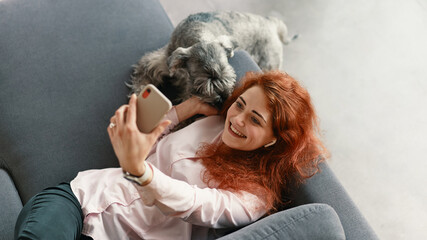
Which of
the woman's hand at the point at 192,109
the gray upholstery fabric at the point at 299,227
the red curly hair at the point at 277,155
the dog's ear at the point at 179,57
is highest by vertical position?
the dog's ear at the point at 179,57

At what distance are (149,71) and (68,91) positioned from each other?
386 millimetres

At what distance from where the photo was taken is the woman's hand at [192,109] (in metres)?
1.72

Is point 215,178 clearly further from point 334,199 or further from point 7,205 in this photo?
point 7,205

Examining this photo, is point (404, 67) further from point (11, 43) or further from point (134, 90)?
point (11, 43)

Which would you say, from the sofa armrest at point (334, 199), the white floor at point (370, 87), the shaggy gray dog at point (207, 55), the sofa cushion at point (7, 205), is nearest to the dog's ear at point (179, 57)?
the shaggy gray dog at point (207, 55)

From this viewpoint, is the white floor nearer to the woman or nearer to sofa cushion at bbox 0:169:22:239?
the woman

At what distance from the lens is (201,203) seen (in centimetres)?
131

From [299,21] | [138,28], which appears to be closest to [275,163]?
[138,28]

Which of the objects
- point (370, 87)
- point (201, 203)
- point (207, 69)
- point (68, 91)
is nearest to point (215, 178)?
point (201, 203)

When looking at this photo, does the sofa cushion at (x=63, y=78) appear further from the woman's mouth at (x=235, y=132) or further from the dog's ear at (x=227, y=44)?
the woman's mouth at (x=235, y=132)

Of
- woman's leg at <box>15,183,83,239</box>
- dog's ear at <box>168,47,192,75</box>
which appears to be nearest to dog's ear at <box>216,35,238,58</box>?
dog's ear at <box>168,47,192,75</box>

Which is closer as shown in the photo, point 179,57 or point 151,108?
point 151,108

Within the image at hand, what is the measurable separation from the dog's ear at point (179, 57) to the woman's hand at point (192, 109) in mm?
164

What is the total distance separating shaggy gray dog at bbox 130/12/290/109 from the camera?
1.65 m
